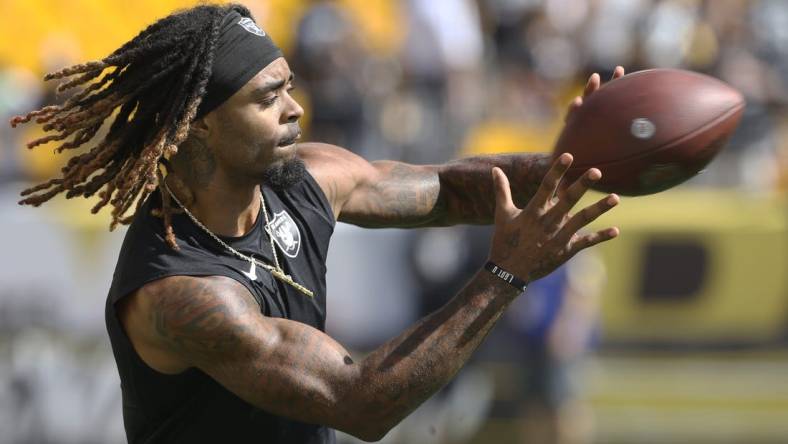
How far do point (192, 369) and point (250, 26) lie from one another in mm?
945

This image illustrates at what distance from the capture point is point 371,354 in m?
3.47

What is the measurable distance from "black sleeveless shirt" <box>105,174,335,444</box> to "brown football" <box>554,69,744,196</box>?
856 mm

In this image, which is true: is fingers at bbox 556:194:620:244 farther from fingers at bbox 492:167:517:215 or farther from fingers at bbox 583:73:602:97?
fingers at bbox 583:73:602:97

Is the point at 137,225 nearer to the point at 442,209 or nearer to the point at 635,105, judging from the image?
the point at 442,209

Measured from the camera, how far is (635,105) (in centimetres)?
375

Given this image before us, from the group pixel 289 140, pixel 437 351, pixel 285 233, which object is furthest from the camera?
pixel 285 233

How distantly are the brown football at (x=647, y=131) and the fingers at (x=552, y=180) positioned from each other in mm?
386

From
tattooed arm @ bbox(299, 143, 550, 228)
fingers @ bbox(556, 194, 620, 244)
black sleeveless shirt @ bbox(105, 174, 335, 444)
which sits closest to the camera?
fingers @ bbox(556, 194, 620, 244)

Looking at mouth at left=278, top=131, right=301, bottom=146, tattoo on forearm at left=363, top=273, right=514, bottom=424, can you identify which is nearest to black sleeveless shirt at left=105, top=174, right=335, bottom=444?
mouth at left=278, top=131, right=301, bottom=146

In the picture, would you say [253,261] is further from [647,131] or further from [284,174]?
[647,131]

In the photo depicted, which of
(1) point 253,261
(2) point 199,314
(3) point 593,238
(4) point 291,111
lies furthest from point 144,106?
(3) point 593,238

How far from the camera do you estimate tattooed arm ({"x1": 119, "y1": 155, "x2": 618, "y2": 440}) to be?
3389 mm

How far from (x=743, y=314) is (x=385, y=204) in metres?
4.32

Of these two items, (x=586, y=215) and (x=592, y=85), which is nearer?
(x=586, y=215)
